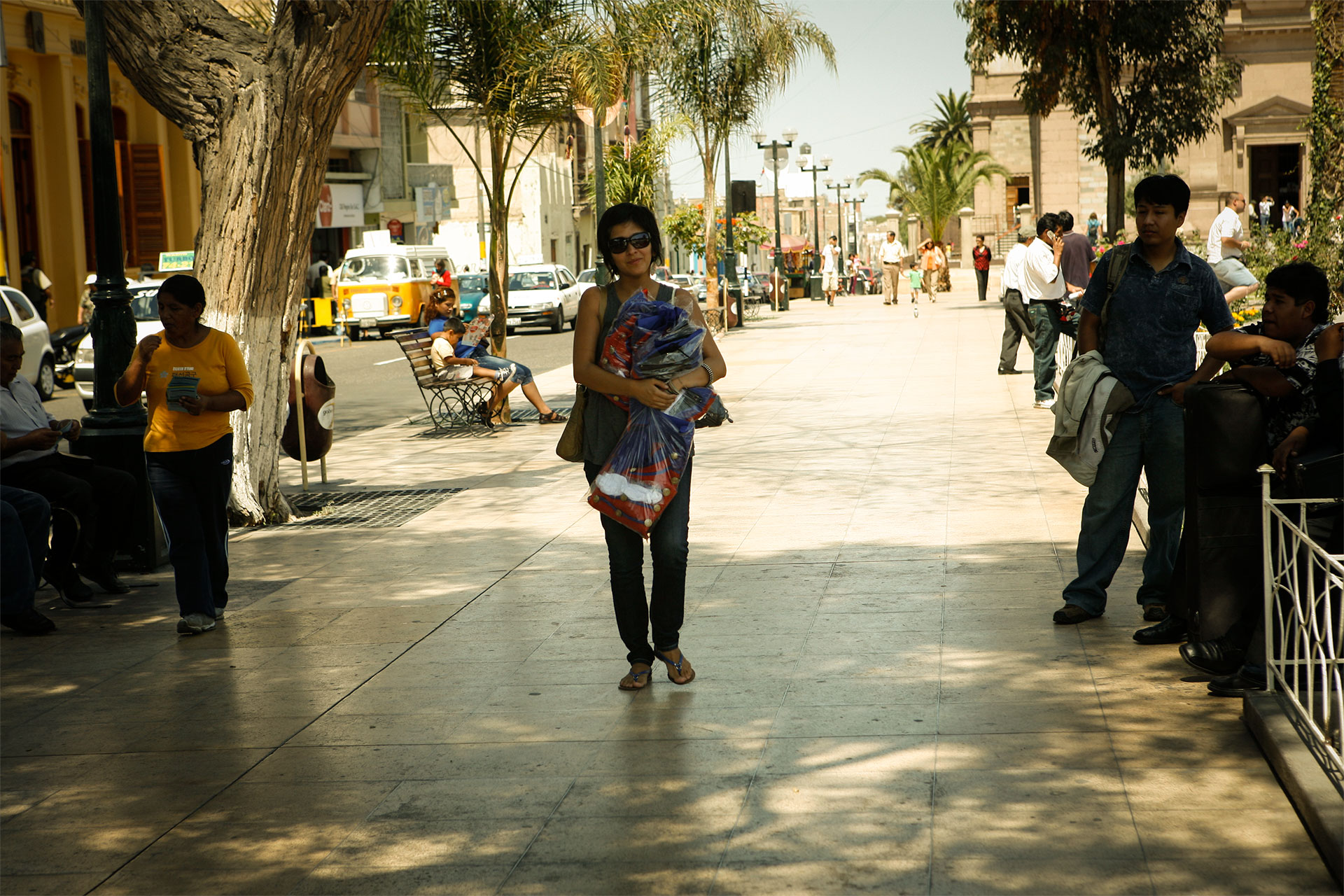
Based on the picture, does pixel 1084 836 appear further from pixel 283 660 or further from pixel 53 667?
pixel 53 667

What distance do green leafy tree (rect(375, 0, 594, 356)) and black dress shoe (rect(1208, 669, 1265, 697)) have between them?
10.6 metres

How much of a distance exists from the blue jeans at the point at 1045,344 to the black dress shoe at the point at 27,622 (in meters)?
9.72

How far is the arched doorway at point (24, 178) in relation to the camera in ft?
101

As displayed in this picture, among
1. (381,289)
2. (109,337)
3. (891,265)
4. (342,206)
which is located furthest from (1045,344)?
(342,206)

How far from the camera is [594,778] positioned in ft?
14.3

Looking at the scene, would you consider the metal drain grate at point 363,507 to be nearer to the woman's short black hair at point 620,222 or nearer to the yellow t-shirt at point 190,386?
the yellow t-shirt at point 190,386

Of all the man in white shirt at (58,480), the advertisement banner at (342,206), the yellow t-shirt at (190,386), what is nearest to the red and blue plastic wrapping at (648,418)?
the yellow t-shirt at (190,386)

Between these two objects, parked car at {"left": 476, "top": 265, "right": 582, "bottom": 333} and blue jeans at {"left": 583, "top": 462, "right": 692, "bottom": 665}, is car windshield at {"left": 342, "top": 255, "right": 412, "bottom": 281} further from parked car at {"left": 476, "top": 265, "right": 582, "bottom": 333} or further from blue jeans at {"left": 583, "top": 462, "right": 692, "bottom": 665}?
blue jeans at {"left": 583, "top": 462, "right": 692, "bottom": 665}

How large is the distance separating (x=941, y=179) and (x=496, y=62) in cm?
3907

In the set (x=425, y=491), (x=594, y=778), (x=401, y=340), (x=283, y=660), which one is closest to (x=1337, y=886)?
(x=594, y=778)

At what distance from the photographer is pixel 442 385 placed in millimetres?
13836

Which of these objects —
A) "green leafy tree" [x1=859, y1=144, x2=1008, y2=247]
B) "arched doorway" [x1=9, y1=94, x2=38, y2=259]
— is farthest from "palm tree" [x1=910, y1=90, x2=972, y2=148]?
"arched doorway" [x1=9, y1=94, x2=38, y2=259]

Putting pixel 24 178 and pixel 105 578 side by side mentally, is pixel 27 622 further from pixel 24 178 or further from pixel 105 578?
pixel 24 178

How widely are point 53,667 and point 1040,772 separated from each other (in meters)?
4.15
